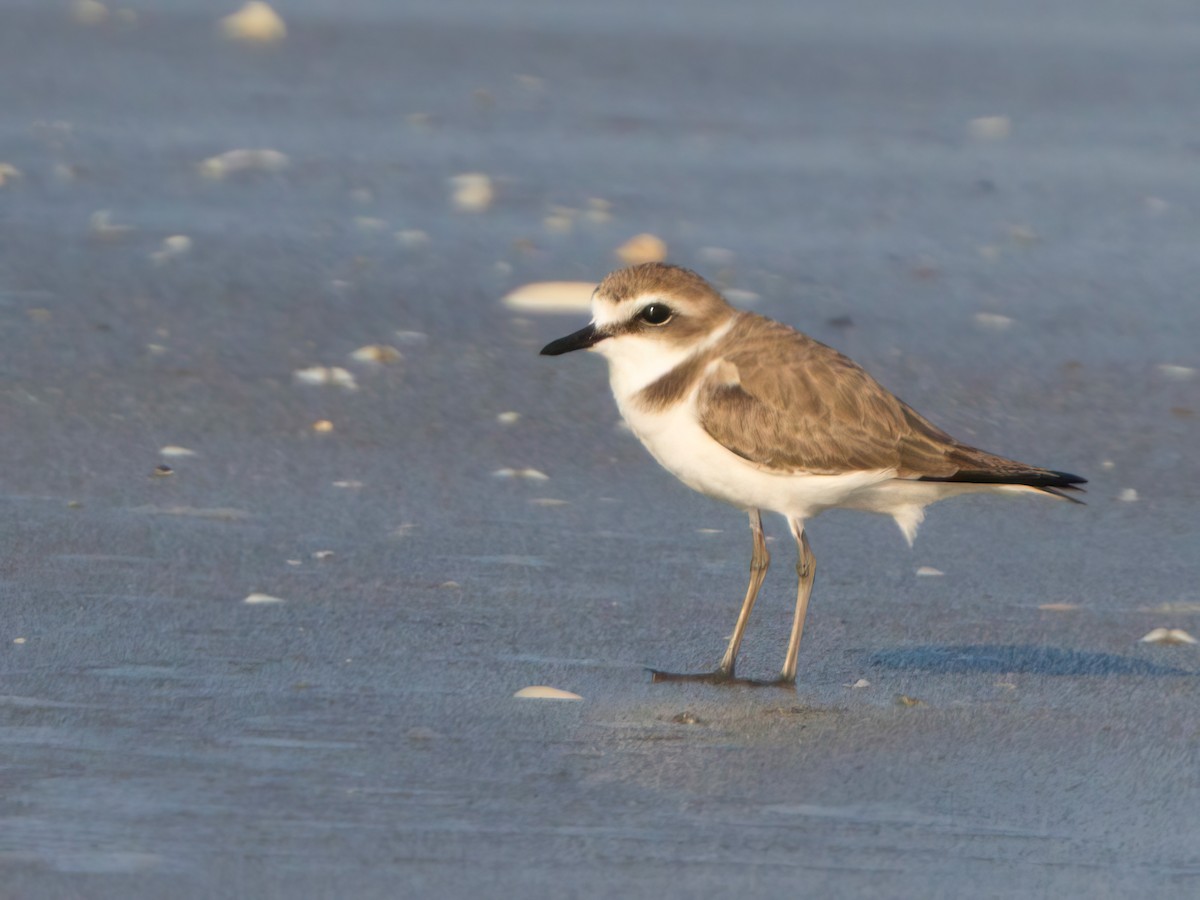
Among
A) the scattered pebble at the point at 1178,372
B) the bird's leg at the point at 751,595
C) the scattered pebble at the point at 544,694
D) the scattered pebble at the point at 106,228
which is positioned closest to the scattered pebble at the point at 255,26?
the scattered pebble at the point at 106,228

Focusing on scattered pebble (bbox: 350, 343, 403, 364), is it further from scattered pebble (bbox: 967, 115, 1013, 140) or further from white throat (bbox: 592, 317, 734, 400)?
scattered pebble (bbox: 967, 115, 1013, 140)

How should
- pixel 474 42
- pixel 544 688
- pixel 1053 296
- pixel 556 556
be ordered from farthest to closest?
1. pixel 474 42
2. pixel 1053 296
3. pixel 556 556
4. pixel 544 688

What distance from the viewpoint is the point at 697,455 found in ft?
13.9

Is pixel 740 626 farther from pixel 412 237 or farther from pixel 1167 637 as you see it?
pixel 412 237

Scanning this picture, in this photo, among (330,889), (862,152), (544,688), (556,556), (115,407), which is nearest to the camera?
(330,889)

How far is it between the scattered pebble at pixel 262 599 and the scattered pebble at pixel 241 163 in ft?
13.6

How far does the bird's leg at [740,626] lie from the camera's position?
4.12m

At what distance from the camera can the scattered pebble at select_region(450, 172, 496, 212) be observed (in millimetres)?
8125

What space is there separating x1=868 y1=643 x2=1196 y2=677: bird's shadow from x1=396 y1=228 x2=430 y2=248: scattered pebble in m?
3.63

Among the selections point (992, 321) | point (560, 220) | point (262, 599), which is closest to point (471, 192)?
point (560, 220)

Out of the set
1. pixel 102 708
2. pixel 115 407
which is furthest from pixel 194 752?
pixel 115 407

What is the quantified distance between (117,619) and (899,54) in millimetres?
7783

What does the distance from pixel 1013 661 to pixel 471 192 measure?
14.6ft

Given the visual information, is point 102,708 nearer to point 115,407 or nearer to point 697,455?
point 697,455
